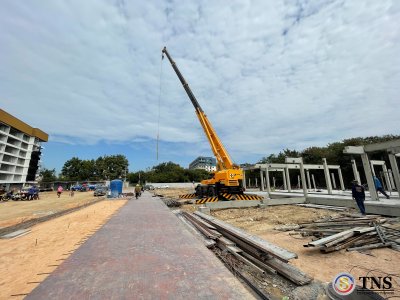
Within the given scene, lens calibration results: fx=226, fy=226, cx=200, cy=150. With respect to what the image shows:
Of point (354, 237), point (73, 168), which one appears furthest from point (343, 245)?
point (73, 168)

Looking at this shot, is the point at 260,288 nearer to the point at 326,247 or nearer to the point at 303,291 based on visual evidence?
the point at 303,291

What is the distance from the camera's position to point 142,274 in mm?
4480

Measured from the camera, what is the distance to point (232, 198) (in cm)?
1647

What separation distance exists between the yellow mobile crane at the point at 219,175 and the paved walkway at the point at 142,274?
970 cm

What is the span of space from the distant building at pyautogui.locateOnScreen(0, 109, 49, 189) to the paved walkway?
6642cm

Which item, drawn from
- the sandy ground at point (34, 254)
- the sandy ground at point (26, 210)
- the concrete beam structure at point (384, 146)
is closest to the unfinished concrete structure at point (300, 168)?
the concrete beam structure at point (384, 146)

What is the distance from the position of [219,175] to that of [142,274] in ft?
43.2

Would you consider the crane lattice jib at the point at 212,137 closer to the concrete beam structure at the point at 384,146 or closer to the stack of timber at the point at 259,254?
the concrete beam structure at the point at 384,146

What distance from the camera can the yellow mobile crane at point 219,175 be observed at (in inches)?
653

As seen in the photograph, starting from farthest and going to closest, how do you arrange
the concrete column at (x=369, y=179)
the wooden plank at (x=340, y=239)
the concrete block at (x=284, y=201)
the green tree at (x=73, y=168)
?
the green tree at (x=73, y=168) → the concrete block at (x=284, y=201) → the concrete column at (x=369, y=179) → the wooden plank at (x=340, y=239)

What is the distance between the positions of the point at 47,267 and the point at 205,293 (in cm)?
375

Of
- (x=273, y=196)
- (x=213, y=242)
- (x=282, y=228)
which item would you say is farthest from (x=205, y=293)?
(x=273, y=196)

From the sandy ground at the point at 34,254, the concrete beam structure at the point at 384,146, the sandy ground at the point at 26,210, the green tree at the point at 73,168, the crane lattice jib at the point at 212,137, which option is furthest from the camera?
the green tree at the point at 73,168

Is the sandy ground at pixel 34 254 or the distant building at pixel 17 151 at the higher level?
the distant building at pixel 17 151
